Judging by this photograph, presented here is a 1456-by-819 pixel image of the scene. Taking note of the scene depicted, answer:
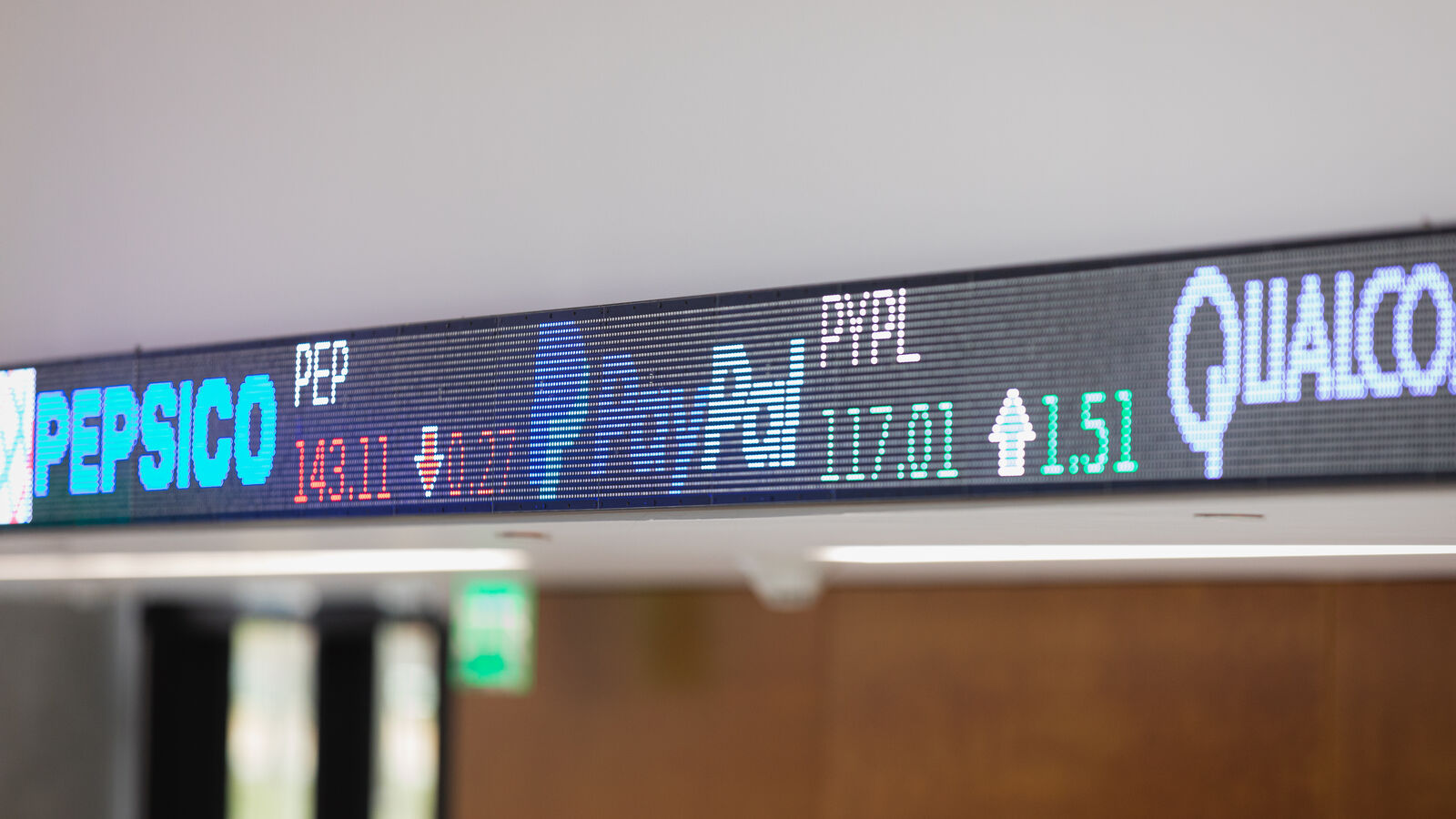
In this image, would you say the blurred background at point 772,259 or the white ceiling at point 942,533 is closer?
the white ceiling at point 942,533

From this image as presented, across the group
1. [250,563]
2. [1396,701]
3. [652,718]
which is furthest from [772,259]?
[652,718]

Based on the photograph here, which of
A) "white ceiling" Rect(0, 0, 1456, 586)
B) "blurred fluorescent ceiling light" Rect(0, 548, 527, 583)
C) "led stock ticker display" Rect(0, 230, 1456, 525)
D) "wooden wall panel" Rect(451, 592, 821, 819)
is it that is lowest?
"wooden wall panel" Rect(451, 592, 821, 819)

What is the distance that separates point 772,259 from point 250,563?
176 cm

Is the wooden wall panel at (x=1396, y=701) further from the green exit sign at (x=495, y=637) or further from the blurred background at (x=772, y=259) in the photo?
the green exit sign at (x=495, y=637)

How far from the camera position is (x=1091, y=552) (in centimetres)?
308

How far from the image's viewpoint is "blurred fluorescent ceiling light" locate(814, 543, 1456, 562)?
2.92 meters

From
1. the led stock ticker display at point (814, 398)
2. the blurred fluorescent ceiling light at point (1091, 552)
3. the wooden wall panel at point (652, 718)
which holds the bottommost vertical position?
the wooden wall panel at point (652, 718)

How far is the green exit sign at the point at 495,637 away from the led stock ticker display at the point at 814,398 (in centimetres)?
232

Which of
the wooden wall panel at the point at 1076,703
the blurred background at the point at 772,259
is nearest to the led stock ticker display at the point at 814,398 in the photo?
the blurred background at the point at 772,259

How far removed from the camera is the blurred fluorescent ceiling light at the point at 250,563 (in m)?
3.38

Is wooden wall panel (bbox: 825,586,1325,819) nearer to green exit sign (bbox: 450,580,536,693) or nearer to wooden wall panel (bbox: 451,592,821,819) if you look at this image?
wooden wall panel (bbox: 451,592,821,819)

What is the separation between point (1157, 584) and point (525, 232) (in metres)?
2.17

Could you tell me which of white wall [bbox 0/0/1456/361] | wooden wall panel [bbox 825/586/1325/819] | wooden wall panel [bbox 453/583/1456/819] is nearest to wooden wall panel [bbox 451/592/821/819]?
wooden wall panel [bbox 453/583/1456/819]

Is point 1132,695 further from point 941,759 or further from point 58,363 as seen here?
point 58,363
